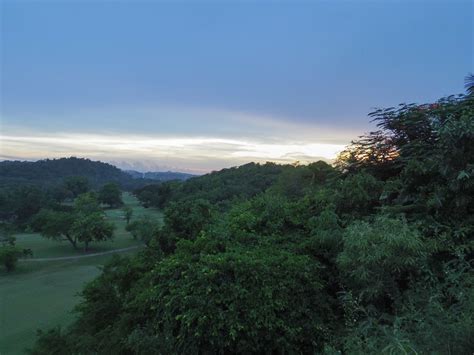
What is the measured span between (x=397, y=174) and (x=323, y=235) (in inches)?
111

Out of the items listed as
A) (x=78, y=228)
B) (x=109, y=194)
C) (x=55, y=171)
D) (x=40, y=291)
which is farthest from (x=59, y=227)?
(x=55, y=171)

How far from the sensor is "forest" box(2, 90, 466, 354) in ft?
12.9

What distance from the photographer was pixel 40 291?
67.9ft

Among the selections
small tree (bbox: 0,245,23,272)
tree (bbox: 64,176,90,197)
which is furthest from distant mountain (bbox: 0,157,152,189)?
small tree (bbox: 0,245,23,272)

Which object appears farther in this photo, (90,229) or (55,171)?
(55,171)

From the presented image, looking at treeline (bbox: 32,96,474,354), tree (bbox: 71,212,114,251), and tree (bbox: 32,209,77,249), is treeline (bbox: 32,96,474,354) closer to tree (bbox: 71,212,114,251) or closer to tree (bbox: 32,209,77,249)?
tree (bbox: 71,212,114,251)

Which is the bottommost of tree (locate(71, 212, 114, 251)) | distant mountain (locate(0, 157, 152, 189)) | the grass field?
the grass field

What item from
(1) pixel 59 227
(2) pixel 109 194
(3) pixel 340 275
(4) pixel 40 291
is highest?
(3) pixel 340 275

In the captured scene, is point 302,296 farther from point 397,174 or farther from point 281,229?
point 397,174

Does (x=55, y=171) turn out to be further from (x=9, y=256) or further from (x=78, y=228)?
(x=9, y=256)

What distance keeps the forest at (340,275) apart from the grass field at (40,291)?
6762 millimetres

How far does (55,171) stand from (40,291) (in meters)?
94.6

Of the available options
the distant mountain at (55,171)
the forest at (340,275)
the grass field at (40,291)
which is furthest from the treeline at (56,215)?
the forest at (340,275)

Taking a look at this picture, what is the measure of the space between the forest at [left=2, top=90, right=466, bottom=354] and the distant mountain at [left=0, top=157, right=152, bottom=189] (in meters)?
87.0
